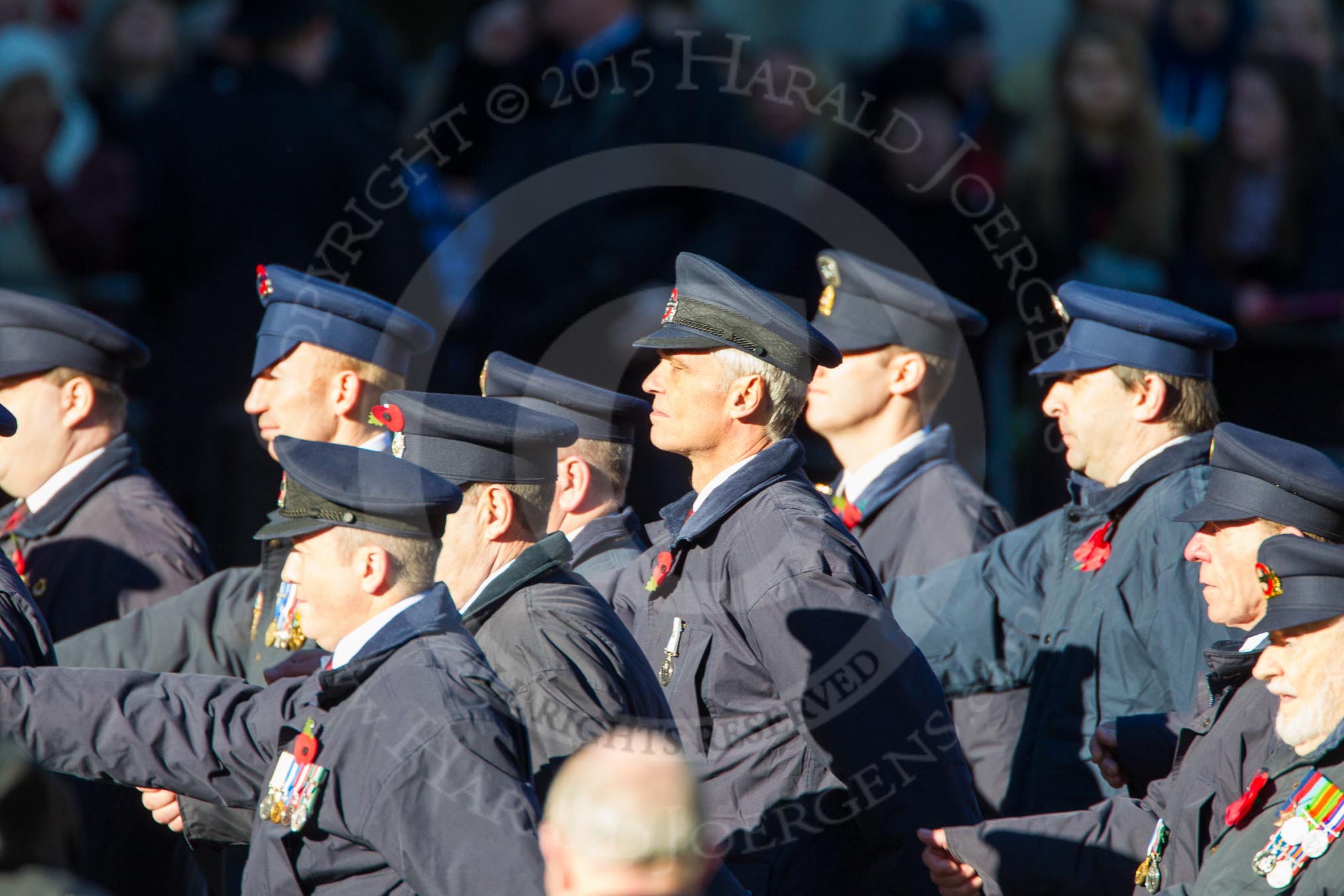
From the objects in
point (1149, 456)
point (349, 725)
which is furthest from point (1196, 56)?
point (349, 725)

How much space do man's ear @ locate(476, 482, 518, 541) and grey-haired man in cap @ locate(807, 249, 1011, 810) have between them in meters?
1.72

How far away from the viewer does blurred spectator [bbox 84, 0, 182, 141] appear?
9.30 meters

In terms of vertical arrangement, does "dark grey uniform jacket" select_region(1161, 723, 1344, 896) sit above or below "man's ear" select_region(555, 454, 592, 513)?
below

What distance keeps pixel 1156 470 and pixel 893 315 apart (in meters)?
1.33

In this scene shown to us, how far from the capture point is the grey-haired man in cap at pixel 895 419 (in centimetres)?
559

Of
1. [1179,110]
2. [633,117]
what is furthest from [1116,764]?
[1179,110]

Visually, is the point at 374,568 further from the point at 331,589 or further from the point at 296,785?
the point at 296,785

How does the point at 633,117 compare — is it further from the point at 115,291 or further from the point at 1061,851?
the point at 1061,851

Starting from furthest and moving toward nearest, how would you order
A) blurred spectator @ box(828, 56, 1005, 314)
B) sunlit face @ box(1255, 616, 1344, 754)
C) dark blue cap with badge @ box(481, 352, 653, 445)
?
blurred spectator @ box(828, 56, 1005, 314)
dark blue cap with badge @ box(481, 352, 653, 445)
sunlit face @ box(1255, 616, 1344, 754)

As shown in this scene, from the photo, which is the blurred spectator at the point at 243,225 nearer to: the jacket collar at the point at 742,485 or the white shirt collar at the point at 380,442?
the white shirt collar at the point at 380,442

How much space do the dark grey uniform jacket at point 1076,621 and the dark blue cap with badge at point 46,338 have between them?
2630 millimetres

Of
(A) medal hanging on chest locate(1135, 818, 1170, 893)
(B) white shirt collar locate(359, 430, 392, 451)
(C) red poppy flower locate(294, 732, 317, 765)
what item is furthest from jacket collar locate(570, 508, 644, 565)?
(A) medal hanging on chest locate(1135, 818, 1170, 893)

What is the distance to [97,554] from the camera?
5.39 meters

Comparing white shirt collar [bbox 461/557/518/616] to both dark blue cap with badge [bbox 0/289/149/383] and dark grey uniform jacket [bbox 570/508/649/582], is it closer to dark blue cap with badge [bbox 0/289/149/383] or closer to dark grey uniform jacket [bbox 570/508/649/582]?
dark grey uniform jacket [bbox 570/508/649/582]
